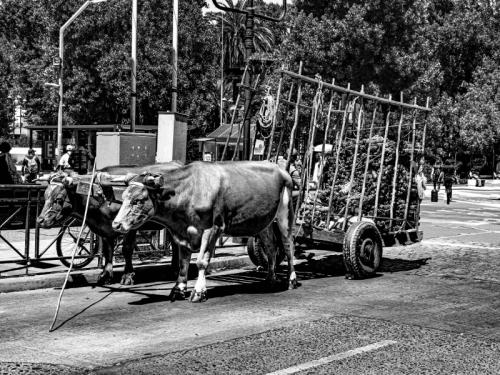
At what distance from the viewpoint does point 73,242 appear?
44.6 ft

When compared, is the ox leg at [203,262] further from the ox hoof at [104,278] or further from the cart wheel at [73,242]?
the cart wheel at [73,242]

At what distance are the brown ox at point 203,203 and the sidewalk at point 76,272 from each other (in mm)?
2320

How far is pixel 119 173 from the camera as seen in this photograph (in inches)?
437

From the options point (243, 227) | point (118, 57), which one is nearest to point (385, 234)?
point (243, 227)

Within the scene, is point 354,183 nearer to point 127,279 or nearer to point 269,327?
point 127,279

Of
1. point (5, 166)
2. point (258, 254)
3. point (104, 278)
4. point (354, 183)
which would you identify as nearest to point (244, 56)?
point (5, 166)

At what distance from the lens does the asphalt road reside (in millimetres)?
6805

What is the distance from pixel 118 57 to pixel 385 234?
1308 inches

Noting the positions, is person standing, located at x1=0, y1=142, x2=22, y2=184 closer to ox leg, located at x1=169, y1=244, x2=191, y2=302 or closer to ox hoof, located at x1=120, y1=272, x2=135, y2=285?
ox hoof, located at x1=120, y1=272, x2=135, y2=285

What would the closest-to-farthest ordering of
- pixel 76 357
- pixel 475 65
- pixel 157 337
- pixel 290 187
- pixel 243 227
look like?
pixel 76 357 → pixel 157 337 → pixel 243 227 → pixel 290 187 → pixel 475 65

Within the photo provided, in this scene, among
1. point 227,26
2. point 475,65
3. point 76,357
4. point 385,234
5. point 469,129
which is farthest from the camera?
point 227,26

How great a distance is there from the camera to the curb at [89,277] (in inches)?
436

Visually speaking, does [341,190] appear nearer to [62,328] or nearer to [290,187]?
[290,187]

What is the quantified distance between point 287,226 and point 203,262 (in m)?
1.94
